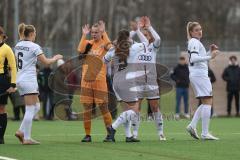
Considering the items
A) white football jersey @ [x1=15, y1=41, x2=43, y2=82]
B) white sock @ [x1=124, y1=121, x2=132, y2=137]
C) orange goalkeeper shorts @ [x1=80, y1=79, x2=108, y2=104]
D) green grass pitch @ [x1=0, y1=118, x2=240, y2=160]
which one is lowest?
green grass pitch @ [x1=0, y1=118, x2=240, y2=160]

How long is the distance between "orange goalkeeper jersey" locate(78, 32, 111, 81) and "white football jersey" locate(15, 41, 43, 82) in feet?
3.66

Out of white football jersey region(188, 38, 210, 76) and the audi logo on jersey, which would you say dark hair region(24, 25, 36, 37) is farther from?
white football jersey region(188, 38, 210, 76)

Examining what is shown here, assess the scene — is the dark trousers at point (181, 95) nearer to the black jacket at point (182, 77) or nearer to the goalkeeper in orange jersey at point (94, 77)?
the black jacket at point (182, 77)

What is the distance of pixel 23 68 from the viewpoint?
15.6 meters

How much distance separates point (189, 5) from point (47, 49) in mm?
52872

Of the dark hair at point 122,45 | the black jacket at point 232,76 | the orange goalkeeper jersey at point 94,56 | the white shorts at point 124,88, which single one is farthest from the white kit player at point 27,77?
the black jacket at point 232,76

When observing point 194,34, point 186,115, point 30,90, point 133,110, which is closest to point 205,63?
point 194,34

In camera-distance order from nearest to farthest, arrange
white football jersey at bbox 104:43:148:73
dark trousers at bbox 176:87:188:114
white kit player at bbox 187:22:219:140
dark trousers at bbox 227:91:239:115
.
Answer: white football jersey at bbox 104:43:148:73 → white kit player at bbox 187:22:219:140 → dark trousers at bbox 176:87:188:114 → dark trousers at bbox 227:91:239:115

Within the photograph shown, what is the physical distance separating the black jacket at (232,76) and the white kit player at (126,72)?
13.1 metres

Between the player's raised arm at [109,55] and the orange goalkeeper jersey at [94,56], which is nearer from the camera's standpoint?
the player's raised arm at [109,55]

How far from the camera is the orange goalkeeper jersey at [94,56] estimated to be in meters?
16.2

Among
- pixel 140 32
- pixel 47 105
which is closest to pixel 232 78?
pixel 47 105

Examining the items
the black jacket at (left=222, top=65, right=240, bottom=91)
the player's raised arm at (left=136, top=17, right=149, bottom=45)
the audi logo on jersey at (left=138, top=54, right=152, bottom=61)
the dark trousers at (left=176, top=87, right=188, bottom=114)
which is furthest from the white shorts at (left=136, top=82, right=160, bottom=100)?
the black jacket at (left=222, top=65, right=240, bottom=91)

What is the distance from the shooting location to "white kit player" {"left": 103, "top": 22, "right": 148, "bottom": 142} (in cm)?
1579
